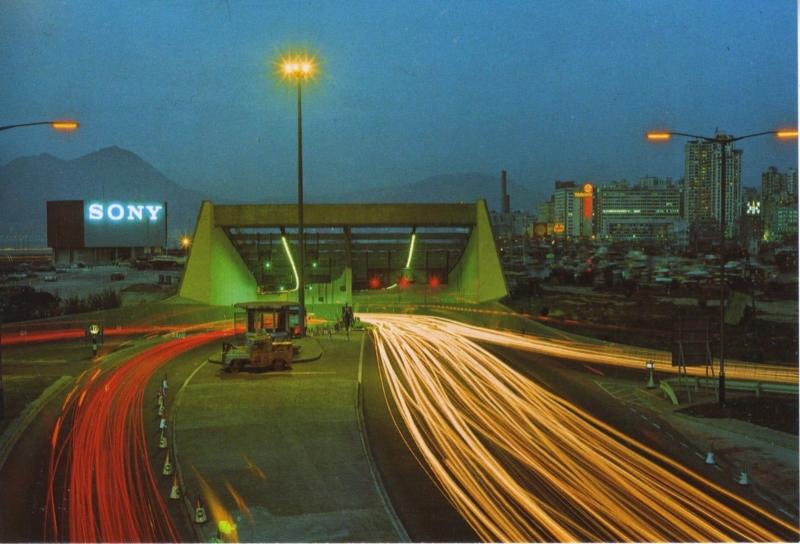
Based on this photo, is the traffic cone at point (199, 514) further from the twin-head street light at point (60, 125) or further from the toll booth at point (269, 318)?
the toll booth at point (269, 318)

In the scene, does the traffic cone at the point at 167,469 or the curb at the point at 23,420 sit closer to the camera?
the traffic cone at the point at 167,469

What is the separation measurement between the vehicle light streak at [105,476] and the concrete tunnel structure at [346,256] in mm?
22936

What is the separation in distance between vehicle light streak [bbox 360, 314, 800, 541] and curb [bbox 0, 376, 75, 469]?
8187mm

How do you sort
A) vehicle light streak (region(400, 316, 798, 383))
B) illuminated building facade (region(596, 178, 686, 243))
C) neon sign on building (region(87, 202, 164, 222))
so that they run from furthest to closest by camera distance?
illuminated building facade (region(596, 178, 686, 243)) → neon sign on building (region(87, 202, 164, 222)) → vehicle light streak (region(400, 316, 798, 383))

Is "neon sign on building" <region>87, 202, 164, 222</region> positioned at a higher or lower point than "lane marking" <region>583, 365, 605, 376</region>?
higher

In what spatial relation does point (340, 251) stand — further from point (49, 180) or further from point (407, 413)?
point (407, 413)

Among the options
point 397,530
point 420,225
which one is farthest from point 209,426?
point 420,225

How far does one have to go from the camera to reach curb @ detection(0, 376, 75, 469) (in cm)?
1394

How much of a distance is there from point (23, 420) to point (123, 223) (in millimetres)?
39172

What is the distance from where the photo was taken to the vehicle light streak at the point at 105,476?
9.38m

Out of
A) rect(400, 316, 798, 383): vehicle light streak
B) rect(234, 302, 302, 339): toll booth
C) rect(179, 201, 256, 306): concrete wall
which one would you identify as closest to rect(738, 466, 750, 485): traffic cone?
rect(400, 316, 798, 383): vehicle light streak

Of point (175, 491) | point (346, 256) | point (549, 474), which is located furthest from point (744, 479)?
point (346, 256)

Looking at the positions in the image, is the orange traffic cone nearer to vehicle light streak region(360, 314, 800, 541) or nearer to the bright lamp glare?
vehicle light streak region(360, 314, 800, 541)

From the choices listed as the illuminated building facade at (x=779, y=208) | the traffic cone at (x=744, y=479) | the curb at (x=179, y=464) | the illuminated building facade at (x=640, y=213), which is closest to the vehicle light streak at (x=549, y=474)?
the traffic cone at (x=744, y=479)
